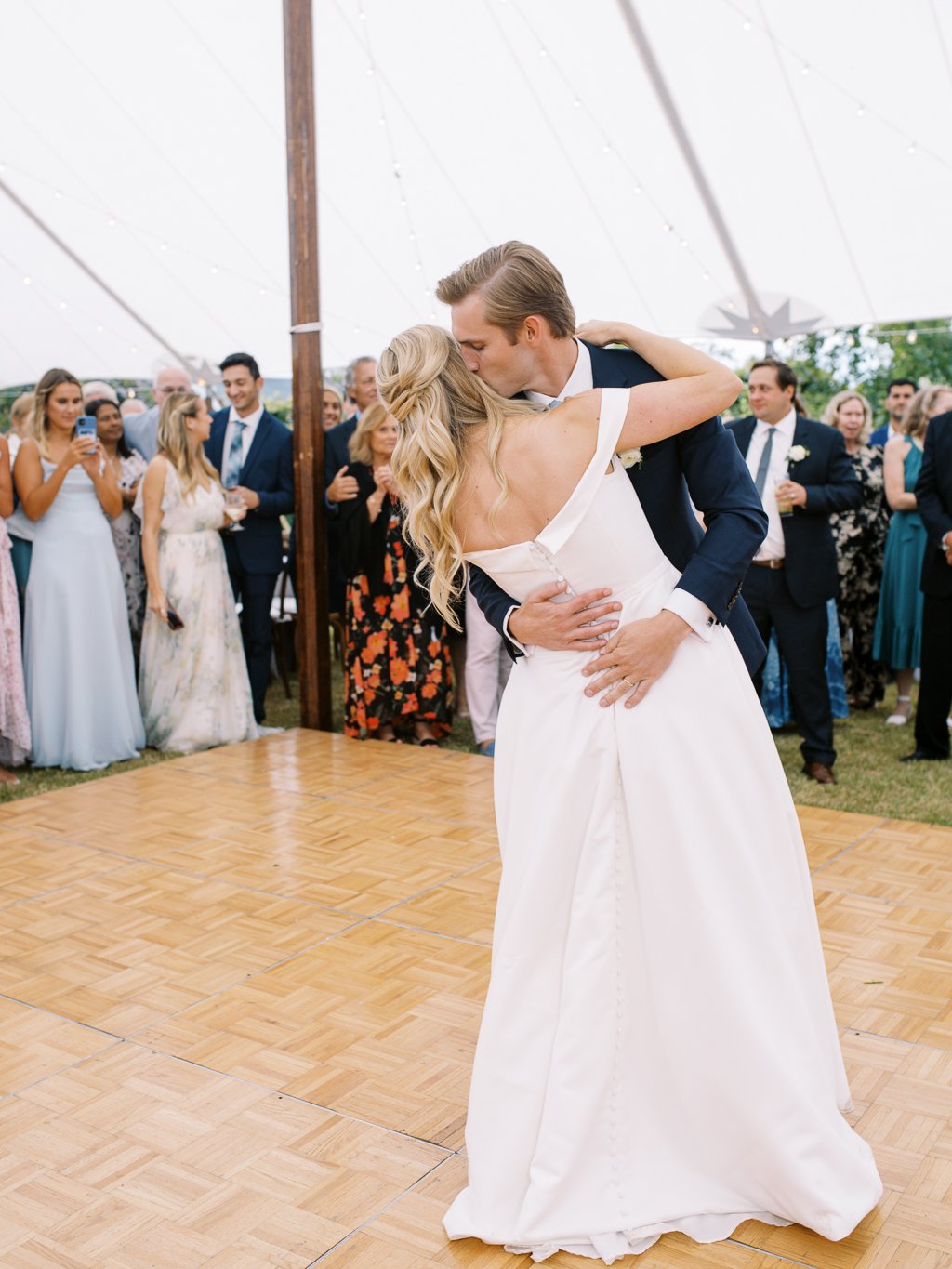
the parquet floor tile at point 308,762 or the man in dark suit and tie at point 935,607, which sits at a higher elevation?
the man in dark suit and tie at point 935,607

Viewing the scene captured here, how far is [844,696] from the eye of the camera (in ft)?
20.9

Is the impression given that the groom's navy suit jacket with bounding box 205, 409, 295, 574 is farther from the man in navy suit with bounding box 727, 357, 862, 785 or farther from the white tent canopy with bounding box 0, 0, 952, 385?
the white tent canopy with bounding box 0, 0, 952, 385

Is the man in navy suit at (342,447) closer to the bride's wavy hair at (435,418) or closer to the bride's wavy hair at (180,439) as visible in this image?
the bride's wavy hair at (180,439)

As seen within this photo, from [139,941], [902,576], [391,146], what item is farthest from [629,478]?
[391,146]

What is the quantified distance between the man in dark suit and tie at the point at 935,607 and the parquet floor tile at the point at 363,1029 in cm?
303

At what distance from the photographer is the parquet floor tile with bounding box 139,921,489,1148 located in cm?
248

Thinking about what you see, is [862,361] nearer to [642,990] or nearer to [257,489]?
[257,489]

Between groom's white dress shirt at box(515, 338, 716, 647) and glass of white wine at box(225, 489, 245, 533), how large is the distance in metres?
4.01

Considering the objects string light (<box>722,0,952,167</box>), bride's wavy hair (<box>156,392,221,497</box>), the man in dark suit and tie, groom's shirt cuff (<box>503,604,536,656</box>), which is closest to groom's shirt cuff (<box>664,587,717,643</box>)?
groom's shirt cuff (<box>503,604,536,656</box>)

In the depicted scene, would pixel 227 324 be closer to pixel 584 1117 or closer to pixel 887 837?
pixel 887 837

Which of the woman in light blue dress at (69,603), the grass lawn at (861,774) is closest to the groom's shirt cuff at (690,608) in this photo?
the grass lawn at (861,774)

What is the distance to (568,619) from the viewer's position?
196 centimetres

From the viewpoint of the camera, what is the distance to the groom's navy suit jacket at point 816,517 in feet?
16.4

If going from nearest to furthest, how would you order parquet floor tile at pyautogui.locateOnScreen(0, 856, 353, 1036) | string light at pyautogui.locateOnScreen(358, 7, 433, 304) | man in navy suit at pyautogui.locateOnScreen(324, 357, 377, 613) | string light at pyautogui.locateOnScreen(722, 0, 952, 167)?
parquet floor tile at pyautogui.locateOnScreen(0, 856, 353, 1036) < man in navy suit at pyautogui.locateOnScreen(324, 357, 377, 613) < string light at pyautogui.locateOnScreen(722, 0, 952, 167) < string light at pyautogui.locateOnScreen(358, 7, 433, 304)
